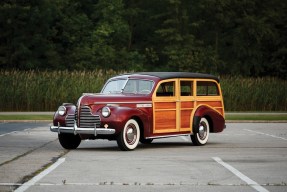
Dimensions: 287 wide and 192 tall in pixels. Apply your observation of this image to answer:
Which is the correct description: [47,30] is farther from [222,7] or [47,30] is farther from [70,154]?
[70,154]

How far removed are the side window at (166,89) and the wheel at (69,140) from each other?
2422mm

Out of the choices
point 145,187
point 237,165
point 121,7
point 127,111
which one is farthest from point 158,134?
point 121,7

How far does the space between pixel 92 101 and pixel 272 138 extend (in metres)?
7.54

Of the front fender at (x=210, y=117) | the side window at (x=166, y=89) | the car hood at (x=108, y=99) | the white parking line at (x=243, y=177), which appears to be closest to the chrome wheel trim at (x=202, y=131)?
the front fender at (x=210, y=117)

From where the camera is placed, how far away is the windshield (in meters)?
19.0

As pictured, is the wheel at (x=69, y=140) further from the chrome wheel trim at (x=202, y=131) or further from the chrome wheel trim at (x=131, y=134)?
the chrome wheel trim at (x=202, y=131)

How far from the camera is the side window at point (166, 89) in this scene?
62.9 ft

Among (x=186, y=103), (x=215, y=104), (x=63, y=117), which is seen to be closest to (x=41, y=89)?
(x=215, y=104)

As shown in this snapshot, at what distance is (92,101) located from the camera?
58.1ft

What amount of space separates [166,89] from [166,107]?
610 mm

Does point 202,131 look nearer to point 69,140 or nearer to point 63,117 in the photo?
point 69,140

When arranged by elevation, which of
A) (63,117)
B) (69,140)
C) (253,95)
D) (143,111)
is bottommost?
(69,140)

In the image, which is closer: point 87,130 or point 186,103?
point 87,130

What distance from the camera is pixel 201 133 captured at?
20.0 metres
